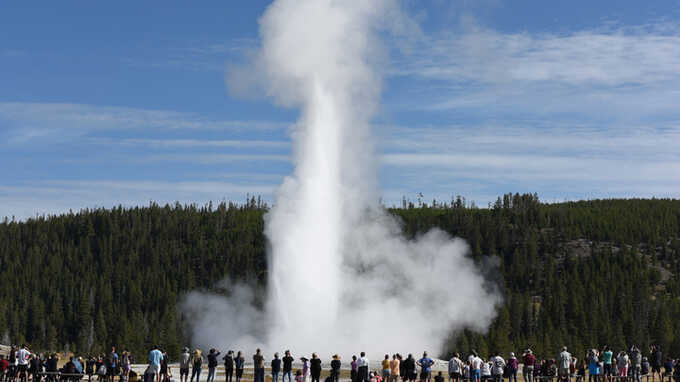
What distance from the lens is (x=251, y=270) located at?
141000 mm

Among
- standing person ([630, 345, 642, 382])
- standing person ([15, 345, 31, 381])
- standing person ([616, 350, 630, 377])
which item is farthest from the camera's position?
standing person ([630, 345, 642, 382])

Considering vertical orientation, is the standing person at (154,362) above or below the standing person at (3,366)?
above

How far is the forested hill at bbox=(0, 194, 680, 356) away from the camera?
10600 cm

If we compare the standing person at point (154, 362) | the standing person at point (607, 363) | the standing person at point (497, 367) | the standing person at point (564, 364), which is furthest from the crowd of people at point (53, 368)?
the standing person at point (607, 363)

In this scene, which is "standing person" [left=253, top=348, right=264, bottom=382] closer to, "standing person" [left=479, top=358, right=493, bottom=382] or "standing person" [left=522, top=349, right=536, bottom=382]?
"standing person" [left=479, top=358, right=493, bottom=382]

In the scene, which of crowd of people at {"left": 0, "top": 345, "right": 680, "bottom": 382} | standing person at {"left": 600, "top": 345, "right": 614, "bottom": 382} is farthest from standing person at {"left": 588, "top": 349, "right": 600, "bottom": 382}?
standing person at {"left": 600, "top": 345, "right": 614, "bottom": 382}

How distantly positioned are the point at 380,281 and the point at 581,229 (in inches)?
5142

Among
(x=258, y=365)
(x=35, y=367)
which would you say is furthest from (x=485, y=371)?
(x=35, y=367)

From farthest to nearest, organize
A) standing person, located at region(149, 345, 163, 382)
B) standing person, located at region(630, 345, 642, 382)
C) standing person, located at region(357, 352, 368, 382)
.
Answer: standing person, located at region(630, 345, 642, 382) < standing person, located at region(357, 352, 368, 382) < standing person, located at region(149, 345, 163, 382)

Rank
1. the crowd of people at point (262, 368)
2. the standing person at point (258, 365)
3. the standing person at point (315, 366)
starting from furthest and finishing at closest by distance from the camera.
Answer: the standing person at point (315, 366)
the crowd of people at point (262, 368)
the standing person at point (258, 365)

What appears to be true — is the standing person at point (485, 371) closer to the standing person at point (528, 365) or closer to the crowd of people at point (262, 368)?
the crowd of people at point (262, 368)

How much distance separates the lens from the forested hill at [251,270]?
106000 mm

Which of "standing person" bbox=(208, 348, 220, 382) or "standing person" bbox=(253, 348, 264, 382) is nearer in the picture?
"standing person" bbox=(253, 348, 264, 382)

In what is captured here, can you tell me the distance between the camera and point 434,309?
62.7 metres
